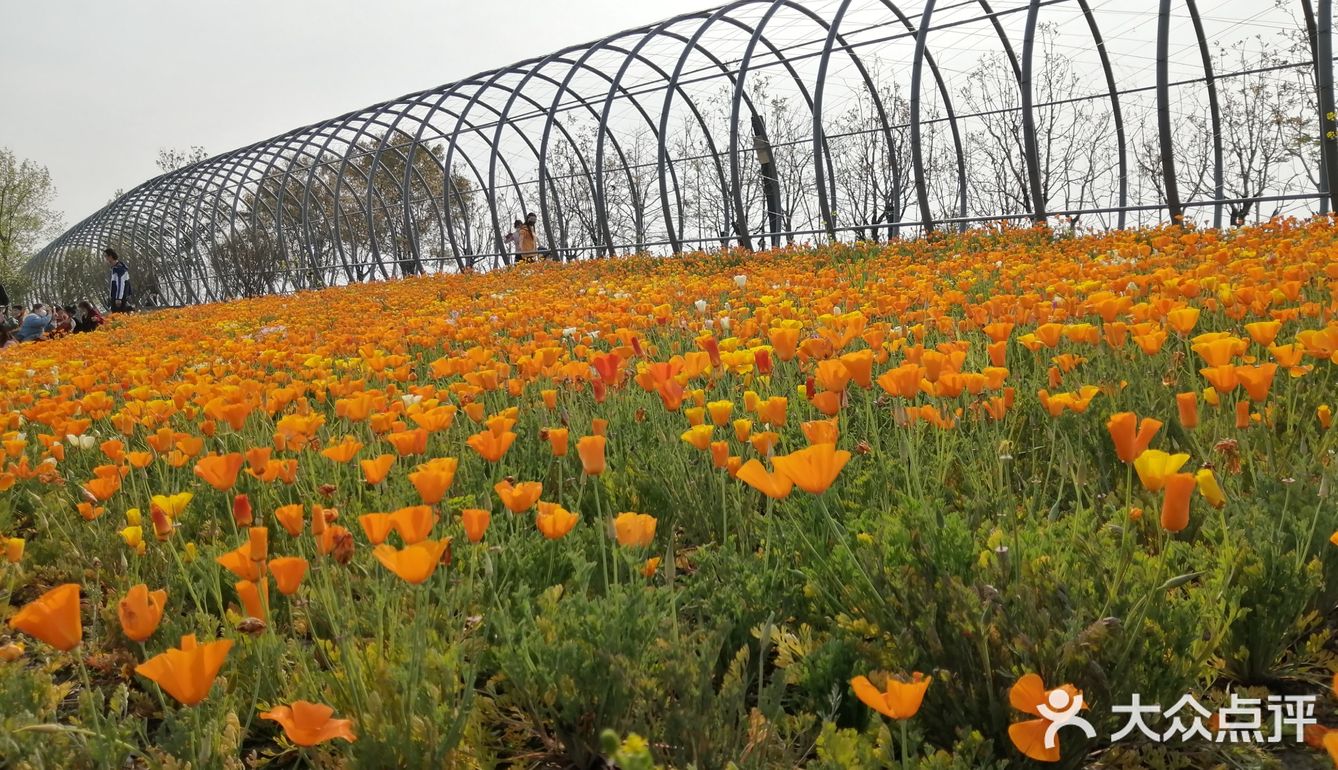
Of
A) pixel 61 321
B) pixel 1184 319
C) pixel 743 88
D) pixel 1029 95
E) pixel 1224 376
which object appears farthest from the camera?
pixel 61 321

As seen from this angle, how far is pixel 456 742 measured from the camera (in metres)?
1.33

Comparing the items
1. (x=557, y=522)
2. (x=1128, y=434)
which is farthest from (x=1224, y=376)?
(x=557, y=522)

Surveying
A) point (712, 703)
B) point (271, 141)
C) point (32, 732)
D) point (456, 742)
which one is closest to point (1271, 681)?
point (712, 703)

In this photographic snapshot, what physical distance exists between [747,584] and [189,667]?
92 cm

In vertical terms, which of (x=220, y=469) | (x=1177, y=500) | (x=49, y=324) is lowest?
(x=1177, y=500)

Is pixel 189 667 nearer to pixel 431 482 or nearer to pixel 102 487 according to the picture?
pixel 431 482

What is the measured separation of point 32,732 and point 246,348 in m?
4.13

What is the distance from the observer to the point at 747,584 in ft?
5.52

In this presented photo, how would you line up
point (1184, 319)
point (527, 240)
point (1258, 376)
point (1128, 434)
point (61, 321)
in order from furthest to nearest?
point (527, 240), point (61, 321), point (1184, 319), point (1258, 376), point (1128, 434)

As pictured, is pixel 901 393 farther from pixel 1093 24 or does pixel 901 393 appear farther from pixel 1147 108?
pixel 1147 108

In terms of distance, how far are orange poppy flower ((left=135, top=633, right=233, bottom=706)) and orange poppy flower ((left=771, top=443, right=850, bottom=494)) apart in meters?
0.73

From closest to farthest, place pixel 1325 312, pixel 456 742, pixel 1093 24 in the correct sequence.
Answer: pixel 456 742
pixel 1325 312
pixel 1093 24

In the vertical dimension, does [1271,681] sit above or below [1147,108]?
below

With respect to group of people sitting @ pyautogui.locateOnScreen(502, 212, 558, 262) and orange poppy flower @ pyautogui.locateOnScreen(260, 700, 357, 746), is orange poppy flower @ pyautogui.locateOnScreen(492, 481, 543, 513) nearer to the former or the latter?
orange poppy flower @ pyautogui.locateOnScreen(260, 700, 357, 746)
